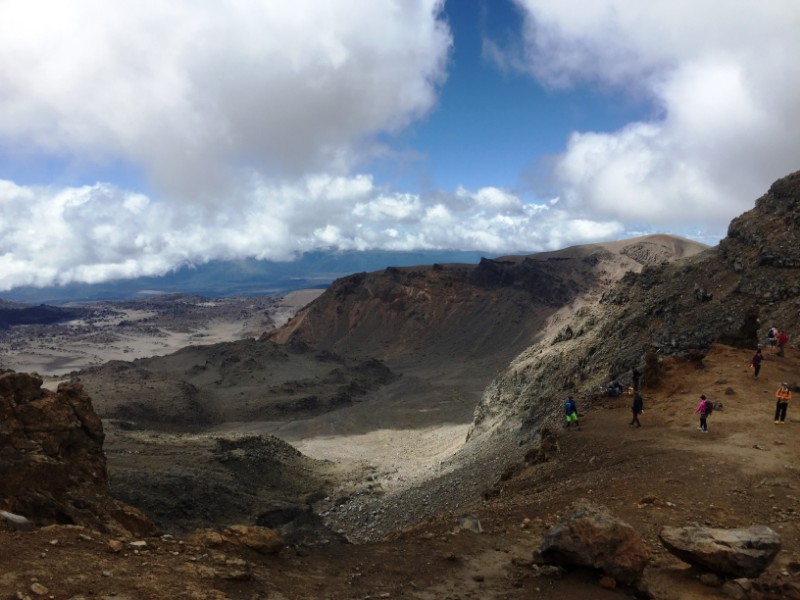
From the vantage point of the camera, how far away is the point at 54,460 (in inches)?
397

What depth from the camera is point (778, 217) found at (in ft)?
80.9

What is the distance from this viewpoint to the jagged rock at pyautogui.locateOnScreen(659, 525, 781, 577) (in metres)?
6.79

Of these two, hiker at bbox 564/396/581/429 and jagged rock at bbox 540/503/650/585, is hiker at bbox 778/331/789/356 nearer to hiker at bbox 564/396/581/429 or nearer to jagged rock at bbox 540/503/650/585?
hiker at bbox 564/396/581/429

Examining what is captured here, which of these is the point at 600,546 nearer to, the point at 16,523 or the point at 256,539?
the point at 256,539

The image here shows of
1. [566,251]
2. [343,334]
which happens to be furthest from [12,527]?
[566,251]

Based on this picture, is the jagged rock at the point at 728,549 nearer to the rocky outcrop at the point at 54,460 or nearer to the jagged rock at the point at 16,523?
the jagged rock at the point at 16,523

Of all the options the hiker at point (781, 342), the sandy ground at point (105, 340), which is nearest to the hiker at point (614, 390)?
the hiker at point (781, 342)

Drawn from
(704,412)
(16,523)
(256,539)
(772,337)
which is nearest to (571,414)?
(704,412)

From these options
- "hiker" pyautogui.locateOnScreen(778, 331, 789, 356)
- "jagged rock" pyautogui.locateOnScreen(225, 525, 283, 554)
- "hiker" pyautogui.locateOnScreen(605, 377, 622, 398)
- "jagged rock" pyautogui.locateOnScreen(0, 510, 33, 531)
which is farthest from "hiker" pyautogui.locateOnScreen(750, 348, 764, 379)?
"jagged rock" pyautogui.locateOnScreen(0, 510, 33, 531)

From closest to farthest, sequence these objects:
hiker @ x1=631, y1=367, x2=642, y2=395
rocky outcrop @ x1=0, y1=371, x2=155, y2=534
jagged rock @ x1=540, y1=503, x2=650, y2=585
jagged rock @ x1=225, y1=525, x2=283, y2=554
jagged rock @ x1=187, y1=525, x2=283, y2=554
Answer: jagged rock @ x1=540, y1=503, x2=650, y2=585
jagged rock @ x1=187, y1=525, x2=283, y2=554
jagged rock @ x1=225, y1=525, x2=283, y2=554
rocky outcrop @ x1=0, y1=371, x2=155, y2=534
hiker @ x1=631, y1=367, x2=642, y2=395

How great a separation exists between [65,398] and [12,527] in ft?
19.2

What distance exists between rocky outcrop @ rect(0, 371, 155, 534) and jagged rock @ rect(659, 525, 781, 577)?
8465 mm

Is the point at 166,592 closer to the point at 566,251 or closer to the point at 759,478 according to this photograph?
the point at 759,478

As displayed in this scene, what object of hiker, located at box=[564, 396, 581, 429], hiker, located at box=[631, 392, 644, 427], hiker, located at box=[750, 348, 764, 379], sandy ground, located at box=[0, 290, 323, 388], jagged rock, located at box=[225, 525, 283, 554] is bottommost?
sandy ground, located at box=[0, 290, 323, 388]
